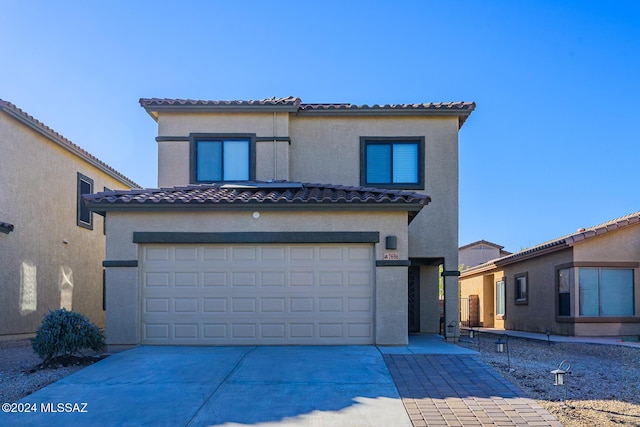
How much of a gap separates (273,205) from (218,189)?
2.32 meters

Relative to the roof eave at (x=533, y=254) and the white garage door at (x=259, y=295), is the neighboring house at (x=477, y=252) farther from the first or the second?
the white garage door at (x=259, y=295)

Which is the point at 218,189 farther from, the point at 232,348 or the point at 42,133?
the point at 42,133

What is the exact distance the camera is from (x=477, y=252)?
121 feet

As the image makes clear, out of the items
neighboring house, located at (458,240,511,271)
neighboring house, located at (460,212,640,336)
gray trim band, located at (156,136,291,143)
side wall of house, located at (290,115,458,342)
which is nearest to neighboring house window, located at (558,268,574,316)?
neighboring house, located at (460,212,640,336)

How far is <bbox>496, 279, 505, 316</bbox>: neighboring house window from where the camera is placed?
965 inches

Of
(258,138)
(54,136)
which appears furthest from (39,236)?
(258,138)

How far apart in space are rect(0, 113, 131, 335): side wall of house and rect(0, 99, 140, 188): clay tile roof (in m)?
0.20

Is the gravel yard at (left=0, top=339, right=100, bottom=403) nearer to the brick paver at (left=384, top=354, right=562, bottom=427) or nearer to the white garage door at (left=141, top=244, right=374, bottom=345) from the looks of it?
the white garage door at (left=141, top=244, right=374, bottom=345)

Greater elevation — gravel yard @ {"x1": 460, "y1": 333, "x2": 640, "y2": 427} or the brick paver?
the brick paver

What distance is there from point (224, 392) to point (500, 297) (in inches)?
740

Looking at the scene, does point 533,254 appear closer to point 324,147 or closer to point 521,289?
point 521,289

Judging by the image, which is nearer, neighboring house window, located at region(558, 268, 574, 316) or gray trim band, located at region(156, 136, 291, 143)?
gray trim band, located at region(156, 136, 291, 143)

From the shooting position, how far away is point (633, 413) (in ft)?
25.1

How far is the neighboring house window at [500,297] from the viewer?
80.4 feet
